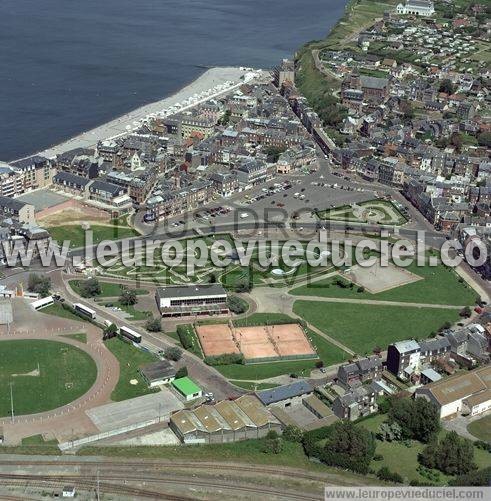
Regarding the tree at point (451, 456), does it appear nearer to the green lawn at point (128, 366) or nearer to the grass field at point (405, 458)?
the grass field at point (405, 458)

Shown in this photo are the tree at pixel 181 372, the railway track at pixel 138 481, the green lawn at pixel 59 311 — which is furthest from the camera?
the green lawn at pixel 59 311

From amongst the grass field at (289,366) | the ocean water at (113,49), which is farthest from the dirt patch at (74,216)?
the grass field at (289,366)

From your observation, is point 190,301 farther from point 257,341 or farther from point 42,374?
point 42,374

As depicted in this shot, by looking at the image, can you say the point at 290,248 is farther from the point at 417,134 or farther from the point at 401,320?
the point at 417,134

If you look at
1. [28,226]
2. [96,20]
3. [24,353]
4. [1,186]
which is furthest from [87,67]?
[24,353]

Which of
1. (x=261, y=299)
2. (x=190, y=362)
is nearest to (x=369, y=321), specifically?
(x=261, y=299)

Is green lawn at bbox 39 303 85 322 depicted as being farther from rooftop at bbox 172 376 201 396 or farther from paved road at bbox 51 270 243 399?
rooftop at bbox 172 376 201 396

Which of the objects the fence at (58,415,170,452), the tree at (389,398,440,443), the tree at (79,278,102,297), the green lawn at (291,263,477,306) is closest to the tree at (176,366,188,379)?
the fence at (58,415,170,452)

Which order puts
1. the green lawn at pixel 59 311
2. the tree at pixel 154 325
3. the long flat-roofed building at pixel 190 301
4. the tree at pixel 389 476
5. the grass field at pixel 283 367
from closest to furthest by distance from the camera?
the tree at pixel 389 476 → the grass field at pixel 283 367 → the tree at pixel 154 325 → the green lawn at pixel 59 311 → the long flat-roofed building at pixel 190 301
